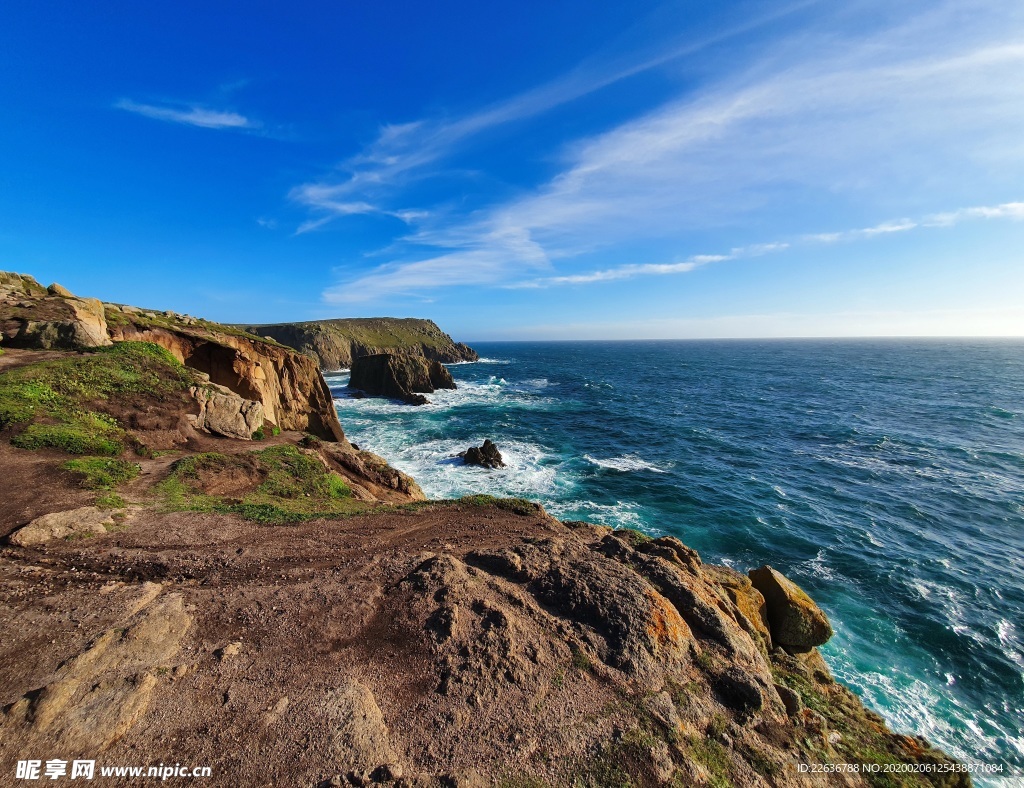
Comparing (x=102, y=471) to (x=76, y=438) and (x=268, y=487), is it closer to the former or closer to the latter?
(x=76, y=438)

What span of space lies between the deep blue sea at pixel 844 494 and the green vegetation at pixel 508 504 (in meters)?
9.82

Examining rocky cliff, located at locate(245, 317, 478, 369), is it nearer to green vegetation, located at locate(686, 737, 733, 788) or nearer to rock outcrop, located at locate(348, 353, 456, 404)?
rock outcrop, located at locate(348, 353, 456, 404)

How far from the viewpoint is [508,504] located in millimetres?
15680

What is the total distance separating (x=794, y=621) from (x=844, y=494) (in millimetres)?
21491

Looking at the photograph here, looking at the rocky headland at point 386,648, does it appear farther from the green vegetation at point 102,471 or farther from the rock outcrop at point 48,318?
the rock outcrop at point 48,318

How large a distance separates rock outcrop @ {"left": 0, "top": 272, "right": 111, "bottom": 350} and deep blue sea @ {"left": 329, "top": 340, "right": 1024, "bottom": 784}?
2097 centimetres

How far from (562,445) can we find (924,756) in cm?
3191

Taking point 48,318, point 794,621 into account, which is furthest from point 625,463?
point 48,318

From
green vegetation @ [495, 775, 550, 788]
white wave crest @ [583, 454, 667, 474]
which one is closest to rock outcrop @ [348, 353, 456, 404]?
white wave crest @ [583, 454, 667, 474]

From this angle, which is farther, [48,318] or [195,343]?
[195,343]

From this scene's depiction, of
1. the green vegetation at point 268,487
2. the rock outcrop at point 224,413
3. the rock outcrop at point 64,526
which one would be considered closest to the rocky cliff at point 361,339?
the rock outcrop at point 224,413

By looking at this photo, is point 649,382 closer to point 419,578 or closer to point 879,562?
point 879,562

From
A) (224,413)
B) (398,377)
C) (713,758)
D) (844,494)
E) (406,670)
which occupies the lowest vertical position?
(844,494)

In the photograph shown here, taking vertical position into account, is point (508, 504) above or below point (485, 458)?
above
